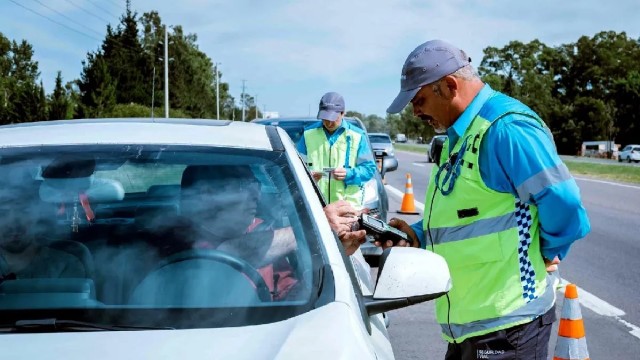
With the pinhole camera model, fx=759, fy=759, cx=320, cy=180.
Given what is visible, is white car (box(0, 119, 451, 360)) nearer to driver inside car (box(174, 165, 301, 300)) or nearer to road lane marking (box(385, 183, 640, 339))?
driver inside car (box(174, 165, 301, 300))

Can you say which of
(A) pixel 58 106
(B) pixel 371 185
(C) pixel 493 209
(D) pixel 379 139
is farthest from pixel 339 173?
(A) pixel 58 106

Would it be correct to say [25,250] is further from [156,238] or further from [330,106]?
[330,106]

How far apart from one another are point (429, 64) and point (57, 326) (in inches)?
60.8

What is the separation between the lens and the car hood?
6.03 ft

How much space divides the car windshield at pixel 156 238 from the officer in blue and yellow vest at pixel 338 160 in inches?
150

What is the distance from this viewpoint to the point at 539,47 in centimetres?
10894

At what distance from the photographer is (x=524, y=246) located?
8.71 ft

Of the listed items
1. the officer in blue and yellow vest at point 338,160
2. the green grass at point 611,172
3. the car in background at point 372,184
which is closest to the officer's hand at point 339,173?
the officer in blue and yellow vest at point 338,160

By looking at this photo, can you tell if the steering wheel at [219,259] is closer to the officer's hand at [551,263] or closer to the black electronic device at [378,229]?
the black electronic device at [378,229]

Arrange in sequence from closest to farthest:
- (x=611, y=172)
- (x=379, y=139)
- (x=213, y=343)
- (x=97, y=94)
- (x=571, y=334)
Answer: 1. (x=213, y=343)
2. (x=571, y=334)
3. (x=611, y=172)
4. (x=379, y=139)
5. (x=97, y=94)

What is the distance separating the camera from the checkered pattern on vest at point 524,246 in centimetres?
265

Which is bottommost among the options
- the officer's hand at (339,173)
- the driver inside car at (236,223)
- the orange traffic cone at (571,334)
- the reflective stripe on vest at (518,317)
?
the orange traffic cone at (571,334)

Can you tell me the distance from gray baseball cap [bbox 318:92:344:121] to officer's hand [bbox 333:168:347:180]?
45 cm

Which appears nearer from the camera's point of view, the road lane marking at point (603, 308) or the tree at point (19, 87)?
the road lane marking at point (603, 308)
